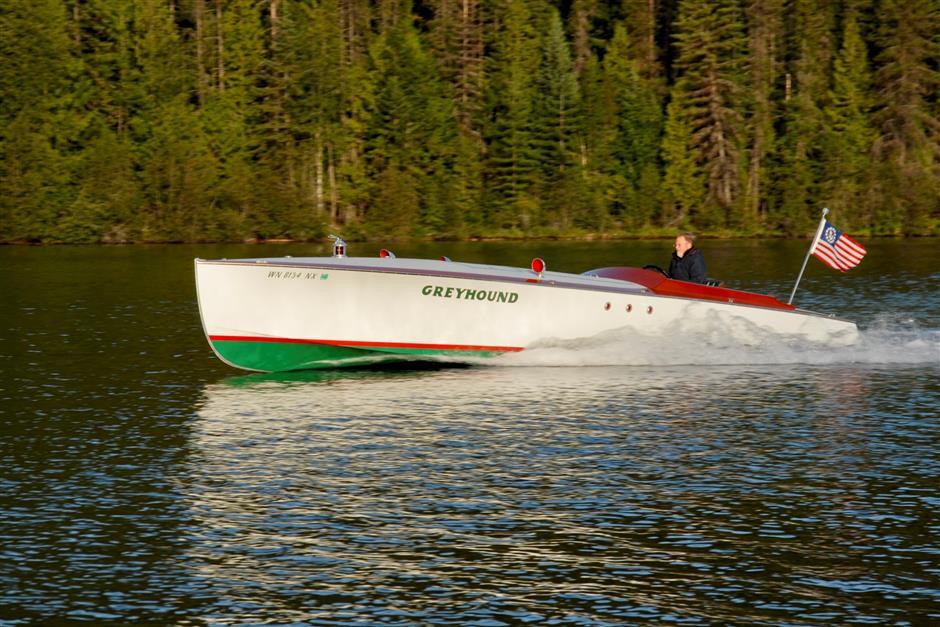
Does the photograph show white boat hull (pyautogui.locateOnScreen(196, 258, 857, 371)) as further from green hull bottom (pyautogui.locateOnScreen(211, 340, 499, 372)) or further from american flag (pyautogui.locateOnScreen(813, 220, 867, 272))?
american flag (pyautogui.locateOnScreen(813, 220, 867, 272))

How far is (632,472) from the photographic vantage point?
13.7 metres

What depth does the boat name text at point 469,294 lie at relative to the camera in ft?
68.3

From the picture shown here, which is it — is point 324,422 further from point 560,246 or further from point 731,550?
point 560,246

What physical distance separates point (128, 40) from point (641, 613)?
87.5 m

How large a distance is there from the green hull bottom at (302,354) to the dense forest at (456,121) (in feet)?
187

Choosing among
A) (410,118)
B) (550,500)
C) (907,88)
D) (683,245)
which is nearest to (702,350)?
(683,245)

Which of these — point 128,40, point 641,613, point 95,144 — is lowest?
point 641,613

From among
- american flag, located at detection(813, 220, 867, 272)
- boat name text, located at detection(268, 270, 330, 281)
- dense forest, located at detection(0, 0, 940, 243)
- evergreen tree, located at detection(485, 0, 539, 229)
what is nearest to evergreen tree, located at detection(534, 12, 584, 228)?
dense forest, located at detection(0, 0, 940, 243)

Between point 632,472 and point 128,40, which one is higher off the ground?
point 128,40

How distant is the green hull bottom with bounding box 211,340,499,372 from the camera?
20.9 meters

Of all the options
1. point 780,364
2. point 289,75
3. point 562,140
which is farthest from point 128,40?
point 780,364

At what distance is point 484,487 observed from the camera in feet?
42.7

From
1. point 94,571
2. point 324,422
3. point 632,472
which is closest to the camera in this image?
point 94,571

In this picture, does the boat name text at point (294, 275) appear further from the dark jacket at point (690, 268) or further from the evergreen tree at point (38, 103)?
the evergreen tree at point (38, 103)
